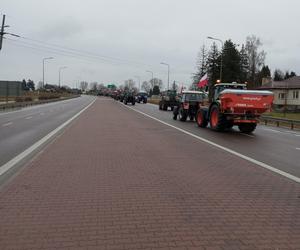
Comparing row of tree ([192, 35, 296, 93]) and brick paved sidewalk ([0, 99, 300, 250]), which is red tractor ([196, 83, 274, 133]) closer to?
brick paved sidewalk ([0, 99, 300, 250])

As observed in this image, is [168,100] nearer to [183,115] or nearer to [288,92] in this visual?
[183,115]

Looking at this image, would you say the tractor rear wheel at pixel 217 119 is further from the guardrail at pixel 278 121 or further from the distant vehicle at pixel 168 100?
the distant vehicle at pixel 168 100

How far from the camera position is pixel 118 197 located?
7973mm

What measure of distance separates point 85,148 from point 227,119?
9.79 metres

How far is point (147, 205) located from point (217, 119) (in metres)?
16.3

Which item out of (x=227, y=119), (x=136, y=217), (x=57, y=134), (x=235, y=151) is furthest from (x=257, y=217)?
(x=227, y=119)

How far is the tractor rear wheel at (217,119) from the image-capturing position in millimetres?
22828

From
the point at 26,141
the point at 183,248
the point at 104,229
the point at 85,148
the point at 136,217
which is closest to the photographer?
the point at 183,248

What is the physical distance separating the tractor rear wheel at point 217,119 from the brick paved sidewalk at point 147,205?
400 inches

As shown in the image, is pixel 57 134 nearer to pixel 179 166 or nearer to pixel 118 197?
pixel 179 166

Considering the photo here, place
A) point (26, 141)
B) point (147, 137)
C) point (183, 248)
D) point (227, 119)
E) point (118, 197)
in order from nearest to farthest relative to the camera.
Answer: point (183, 248), point (118, 197), point (26, 141), point (147, 137), point (227, 119)

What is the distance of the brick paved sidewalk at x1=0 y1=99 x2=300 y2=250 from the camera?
577 centimetres

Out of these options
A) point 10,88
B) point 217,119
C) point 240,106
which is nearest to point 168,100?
point 10,88

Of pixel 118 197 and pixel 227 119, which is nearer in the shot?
pixel 118 197
